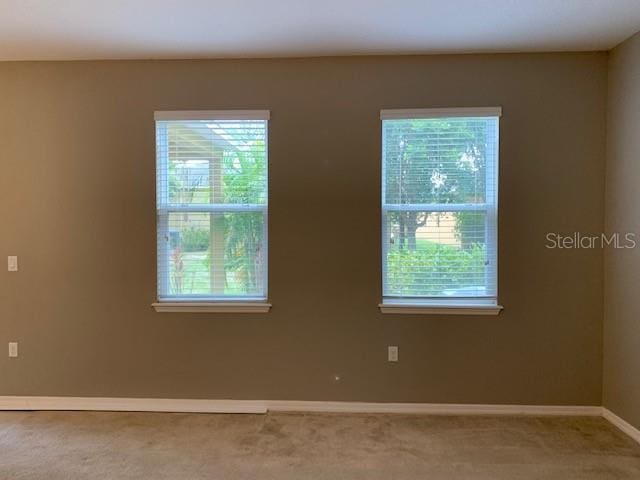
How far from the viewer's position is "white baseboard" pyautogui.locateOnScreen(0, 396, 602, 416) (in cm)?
293

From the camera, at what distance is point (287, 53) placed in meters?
2.89

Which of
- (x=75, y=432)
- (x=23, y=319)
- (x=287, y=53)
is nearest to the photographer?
(x=75, y=432)

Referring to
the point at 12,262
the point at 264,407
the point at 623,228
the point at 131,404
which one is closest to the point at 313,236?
the point at 264,407

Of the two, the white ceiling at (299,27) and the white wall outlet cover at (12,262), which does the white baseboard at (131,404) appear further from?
the white ceiling at (299,27)

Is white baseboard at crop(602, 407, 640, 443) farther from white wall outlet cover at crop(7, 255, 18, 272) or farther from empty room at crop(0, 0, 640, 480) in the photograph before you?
white wall outlet cover at crop(7, 255, 18, 272)

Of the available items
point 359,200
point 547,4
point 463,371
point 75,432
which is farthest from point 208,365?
point 547,4

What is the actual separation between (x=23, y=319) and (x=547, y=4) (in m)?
4.02

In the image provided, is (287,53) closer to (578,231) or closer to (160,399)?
(578,231)

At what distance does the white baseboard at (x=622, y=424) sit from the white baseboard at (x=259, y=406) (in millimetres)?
50

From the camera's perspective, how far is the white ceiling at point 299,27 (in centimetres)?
226

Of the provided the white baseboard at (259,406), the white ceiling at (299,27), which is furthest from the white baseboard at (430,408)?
the white ceiling at (299,27)

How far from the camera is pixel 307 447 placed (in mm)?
2496

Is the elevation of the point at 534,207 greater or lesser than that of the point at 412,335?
greater

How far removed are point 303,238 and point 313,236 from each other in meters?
0.07
